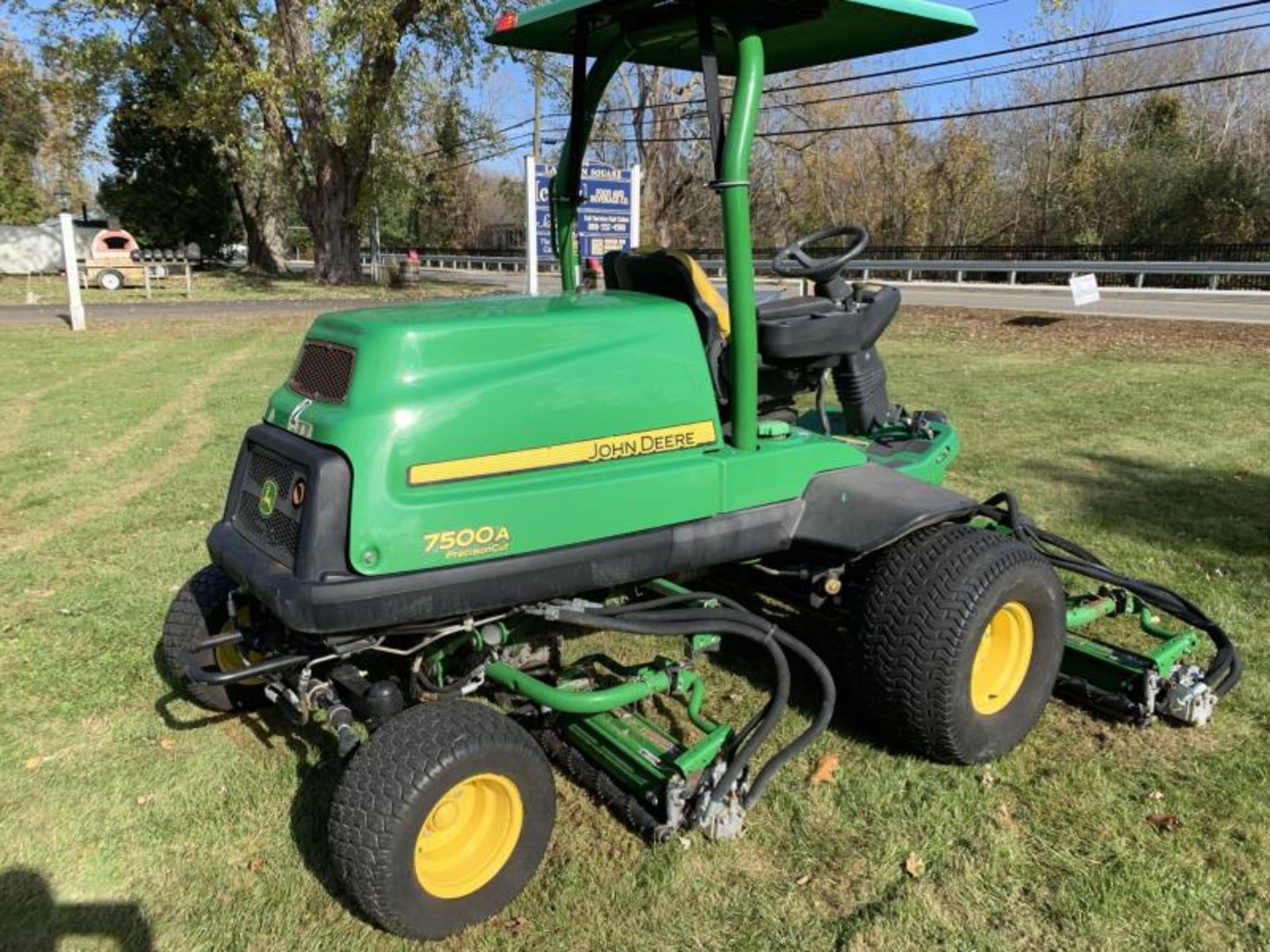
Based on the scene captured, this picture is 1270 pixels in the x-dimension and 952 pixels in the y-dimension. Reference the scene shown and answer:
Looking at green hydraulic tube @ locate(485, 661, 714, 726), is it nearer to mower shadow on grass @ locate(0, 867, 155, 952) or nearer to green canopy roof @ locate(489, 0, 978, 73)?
mower shadow on grass @ locate(0, 867, 155, 952)

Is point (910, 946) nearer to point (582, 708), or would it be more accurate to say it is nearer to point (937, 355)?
point (582, 708)

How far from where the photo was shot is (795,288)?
48.4 feet

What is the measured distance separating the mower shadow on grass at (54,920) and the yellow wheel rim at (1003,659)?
248 cm

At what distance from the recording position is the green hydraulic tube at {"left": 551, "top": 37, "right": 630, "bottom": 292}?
3.52 meters

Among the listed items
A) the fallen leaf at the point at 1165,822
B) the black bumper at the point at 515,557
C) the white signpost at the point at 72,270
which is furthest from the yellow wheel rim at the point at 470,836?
the white signpost at the point at 72,270

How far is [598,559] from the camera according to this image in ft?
8.67

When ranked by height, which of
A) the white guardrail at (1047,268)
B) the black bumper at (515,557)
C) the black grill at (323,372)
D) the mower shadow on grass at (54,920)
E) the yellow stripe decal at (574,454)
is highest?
the white guardrail at (1047,268)

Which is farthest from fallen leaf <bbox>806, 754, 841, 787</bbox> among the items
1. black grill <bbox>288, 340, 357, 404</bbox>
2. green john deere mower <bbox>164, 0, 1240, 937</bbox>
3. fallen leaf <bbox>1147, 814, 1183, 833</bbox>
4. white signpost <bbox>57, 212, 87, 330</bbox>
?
white signpost <bbox>57, 212, 87, 330</bbox>

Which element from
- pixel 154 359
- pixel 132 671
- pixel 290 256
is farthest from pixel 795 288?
pixel 290 256

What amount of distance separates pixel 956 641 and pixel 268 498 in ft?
6.60

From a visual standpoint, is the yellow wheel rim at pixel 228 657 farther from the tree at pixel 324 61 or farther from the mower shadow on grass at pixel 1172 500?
the tree at pixel 324 61

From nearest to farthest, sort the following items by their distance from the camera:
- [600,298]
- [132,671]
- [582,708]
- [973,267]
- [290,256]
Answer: [582,708]
[600,298]
[132,671]
[973,267]
[290,256]

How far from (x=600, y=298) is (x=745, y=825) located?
1647 mm

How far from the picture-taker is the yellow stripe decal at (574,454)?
2436 mm
